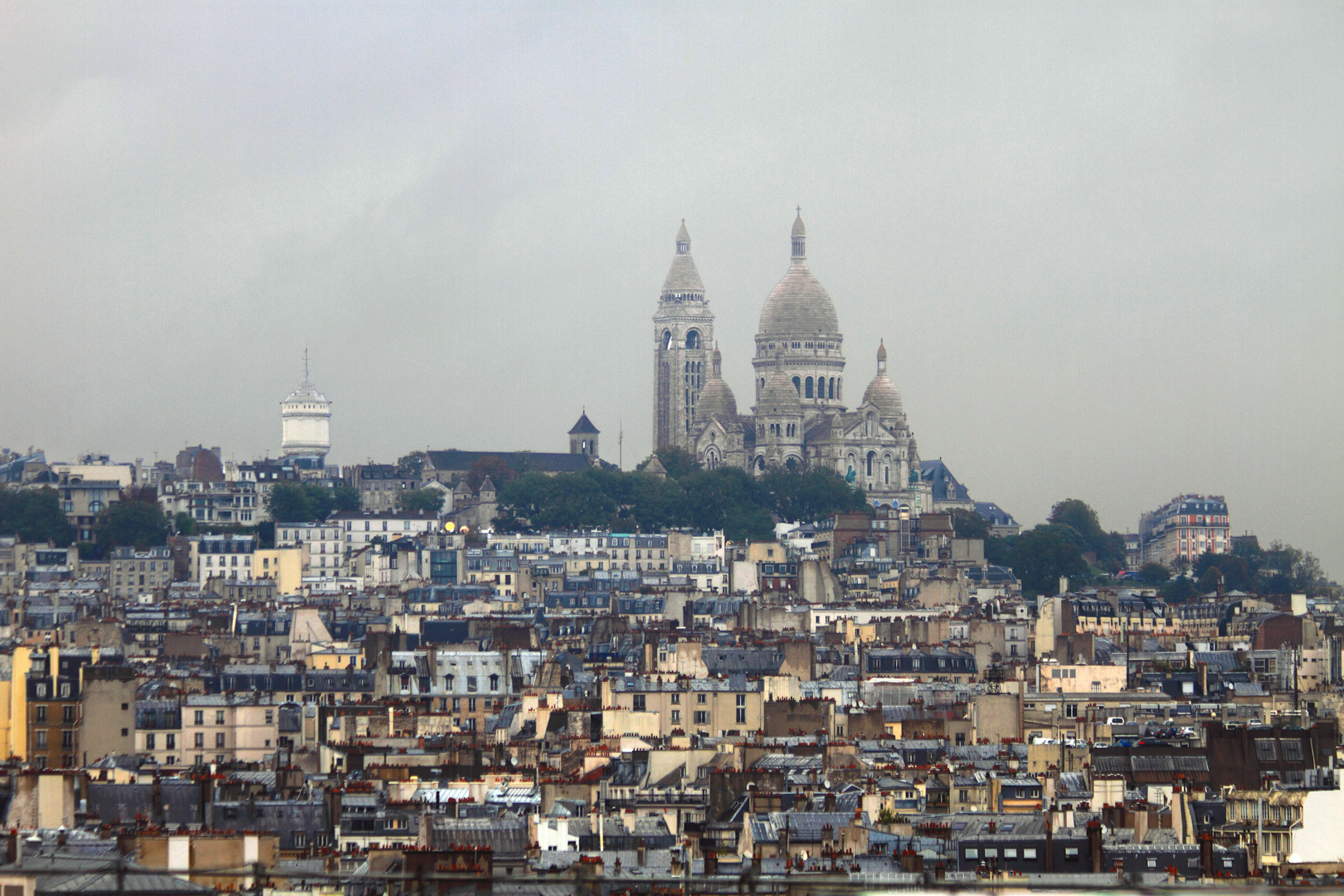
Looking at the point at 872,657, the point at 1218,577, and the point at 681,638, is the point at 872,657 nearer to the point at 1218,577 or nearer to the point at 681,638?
the point at 681,638

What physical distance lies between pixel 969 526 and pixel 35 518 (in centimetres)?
5042

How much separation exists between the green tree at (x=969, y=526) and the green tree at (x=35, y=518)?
4559cm

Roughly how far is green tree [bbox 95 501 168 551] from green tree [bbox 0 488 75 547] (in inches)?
72.0

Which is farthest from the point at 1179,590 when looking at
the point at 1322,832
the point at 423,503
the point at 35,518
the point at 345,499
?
the point at 1322,832

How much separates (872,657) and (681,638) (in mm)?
5103

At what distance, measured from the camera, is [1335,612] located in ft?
413

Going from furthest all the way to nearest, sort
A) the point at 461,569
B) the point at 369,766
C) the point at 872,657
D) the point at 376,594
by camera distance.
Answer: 1. the point at 461,569
2. the point at 376,594
3. the point at 872,657
4. the point at 369,766

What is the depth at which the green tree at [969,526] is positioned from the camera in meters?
188

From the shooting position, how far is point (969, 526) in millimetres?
192125

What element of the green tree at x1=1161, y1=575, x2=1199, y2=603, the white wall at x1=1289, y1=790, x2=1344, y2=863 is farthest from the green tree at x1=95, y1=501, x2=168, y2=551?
the white wall at x1=1289, y1=790, x2=1344, y2=863

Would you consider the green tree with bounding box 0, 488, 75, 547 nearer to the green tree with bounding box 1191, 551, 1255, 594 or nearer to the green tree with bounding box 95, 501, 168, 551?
the green tree with bounding box 95, 501, 168, 551

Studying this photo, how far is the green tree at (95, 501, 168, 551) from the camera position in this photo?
6831 inches

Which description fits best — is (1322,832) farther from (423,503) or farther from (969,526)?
(423,503)

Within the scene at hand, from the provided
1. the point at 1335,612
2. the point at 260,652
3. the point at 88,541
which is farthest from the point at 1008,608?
the point at 88,541
